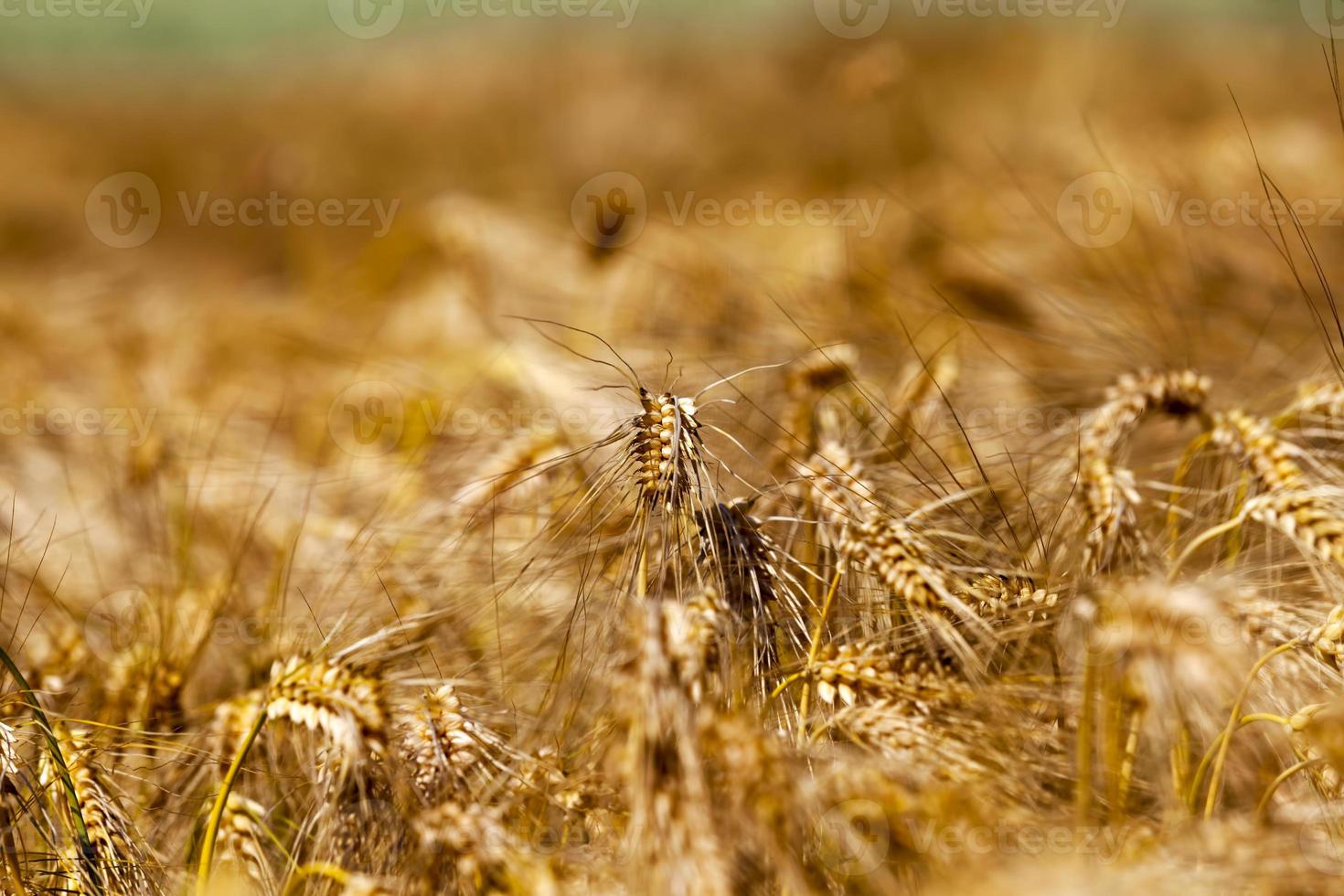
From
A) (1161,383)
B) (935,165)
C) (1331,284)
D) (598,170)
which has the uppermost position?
(598,170)

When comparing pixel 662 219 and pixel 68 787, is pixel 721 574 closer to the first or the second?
pixel 68 787

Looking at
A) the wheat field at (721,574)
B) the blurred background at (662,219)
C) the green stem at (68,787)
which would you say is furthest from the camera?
the blurred background at (662,219)

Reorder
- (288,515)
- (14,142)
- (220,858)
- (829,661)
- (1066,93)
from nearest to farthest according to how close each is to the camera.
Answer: (829,661) → (220,858) → (288,515) → (1066,93) → (14,142)

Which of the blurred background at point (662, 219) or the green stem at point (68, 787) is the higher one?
the blurred background at point (662, 219)

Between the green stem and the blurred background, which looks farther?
the blurred background

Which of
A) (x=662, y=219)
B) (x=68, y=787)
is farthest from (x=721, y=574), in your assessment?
(x=662, y=219)

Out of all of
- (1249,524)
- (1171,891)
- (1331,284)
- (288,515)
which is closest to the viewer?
(1171,891)

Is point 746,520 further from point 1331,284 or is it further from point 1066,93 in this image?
point 1066,93

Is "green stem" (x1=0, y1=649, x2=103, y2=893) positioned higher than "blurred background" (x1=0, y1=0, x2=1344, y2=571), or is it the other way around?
"blurred background" (x1=0, y1=0, x2=1344, y2=571)

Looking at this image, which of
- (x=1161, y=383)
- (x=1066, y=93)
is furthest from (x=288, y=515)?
(x=1066, y=93)
